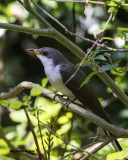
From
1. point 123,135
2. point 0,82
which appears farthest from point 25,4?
point 0,82

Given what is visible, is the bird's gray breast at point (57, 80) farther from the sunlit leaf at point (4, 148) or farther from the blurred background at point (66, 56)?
the sunlit leaf at point (4, 148)

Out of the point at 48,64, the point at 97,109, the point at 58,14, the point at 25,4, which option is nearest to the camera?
the point at 25,4

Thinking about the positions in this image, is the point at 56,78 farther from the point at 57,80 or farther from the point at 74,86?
the point at 74,86

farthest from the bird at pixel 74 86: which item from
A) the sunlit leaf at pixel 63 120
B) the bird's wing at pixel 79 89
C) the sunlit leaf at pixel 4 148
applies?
the sunlit leaf at pixel 4 148

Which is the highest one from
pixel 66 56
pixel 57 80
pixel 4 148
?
pixel 66 56

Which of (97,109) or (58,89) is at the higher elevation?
(58,89)

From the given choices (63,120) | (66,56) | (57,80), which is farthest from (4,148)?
(66,56)

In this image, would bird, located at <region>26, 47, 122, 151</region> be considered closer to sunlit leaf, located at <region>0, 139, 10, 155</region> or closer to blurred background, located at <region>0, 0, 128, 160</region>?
blurred background, located at <region>0, 0, 128, 160</region>

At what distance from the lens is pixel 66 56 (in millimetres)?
4117

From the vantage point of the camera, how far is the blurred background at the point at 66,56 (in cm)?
290

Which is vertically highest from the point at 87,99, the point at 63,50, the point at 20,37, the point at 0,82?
the point at 20,37

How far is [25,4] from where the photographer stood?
1.89 meters

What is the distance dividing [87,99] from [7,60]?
125 inches

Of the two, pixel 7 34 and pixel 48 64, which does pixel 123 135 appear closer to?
pixel 48 64
